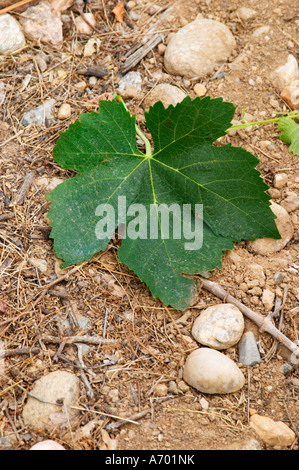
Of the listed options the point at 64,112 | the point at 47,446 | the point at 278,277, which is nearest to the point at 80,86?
the point at 64,112

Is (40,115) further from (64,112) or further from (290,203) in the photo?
(290,203)

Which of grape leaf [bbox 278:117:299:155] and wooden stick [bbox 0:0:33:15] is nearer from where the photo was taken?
grape leaf [bbox 278:117:299:155]

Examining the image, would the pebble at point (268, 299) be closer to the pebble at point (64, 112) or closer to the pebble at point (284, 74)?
the pebble at point (284, 74)

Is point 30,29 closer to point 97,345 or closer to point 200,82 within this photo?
point 200,82

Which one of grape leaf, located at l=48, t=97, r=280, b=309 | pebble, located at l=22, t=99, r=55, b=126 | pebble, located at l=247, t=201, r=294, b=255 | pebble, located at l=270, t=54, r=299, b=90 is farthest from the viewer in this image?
pebble, located at l=270, t=54, r=299, b=90

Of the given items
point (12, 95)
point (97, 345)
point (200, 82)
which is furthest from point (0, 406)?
point (200, 82)

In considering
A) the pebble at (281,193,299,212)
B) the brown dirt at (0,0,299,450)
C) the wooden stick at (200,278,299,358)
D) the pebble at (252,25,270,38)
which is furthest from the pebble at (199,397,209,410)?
the pebble at (252,25,270,38)

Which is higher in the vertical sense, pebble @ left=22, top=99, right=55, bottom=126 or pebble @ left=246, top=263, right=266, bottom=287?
pebble @ left=22, top=99, right=55, bottom=126

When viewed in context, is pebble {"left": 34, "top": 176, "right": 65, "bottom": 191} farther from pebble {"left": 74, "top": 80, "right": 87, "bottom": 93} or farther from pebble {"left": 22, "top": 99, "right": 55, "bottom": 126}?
pebble {"left": 74, "top": 80, "right": 87, "bottom": 93}
